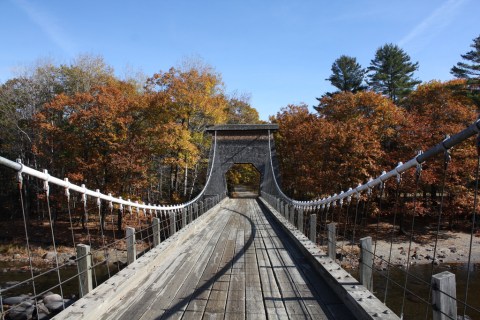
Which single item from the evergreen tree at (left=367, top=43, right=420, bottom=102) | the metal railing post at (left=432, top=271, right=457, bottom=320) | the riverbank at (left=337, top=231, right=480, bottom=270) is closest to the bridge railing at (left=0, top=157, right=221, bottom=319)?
the metal railing post at (left=432, top=271, right=457, bottom=320)

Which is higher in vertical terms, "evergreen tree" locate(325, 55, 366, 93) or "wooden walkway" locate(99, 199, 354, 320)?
"evergreen tree" locate(325, 55, 366, 93)

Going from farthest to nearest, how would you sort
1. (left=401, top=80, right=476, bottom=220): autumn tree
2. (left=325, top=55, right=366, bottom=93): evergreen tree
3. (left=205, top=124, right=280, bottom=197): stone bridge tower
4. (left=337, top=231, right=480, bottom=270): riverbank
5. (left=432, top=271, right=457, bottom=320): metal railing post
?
(left=325, top=55, right=366, bottom=93): evergreen tree → (left=205, top=124, right=280, bottom=197): stone bridge tower → (left=401, top=80, right=476, bottom=220): autumn tree → (left=337, top=231, right=480, bottom=270): riverbank → (left=432, top=271, right=457, bottom=320): metal railing post

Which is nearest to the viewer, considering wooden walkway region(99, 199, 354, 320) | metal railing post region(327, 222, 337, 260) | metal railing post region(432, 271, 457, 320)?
metal railing post region(432, 271, 457, 320)

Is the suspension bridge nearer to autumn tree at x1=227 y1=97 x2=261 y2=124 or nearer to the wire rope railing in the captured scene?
the wire rope railing

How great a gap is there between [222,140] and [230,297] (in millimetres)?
18872

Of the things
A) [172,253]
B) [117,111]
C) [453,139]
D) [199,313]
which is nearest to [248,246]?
[172,253]

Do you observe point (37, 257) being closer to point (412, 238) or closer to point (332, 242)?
point (332, 242)

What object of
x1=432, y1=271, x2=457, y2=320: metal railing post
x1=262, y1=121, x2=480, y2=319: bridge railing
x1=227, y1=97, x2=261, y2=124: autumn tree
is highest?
x1=227, y1=97, x2=261, y2=124: autumn tree

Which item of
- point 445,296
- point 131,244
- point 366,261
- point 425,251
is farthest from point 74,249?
point 425,251

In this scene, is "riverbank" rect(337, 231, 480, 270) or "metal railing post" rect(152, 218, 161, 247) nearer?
"metal railing post" rect(152, 218, 161, 247)

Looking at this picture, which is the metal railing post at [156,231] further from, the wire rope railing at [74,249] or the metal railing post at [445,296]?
the metal railing post at [445,296]

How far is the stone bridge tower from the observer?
21188mm

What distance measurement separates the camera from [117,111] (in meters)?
15.7

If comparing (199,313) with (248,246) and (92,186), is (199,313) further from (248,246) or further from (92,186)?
(92,186)
